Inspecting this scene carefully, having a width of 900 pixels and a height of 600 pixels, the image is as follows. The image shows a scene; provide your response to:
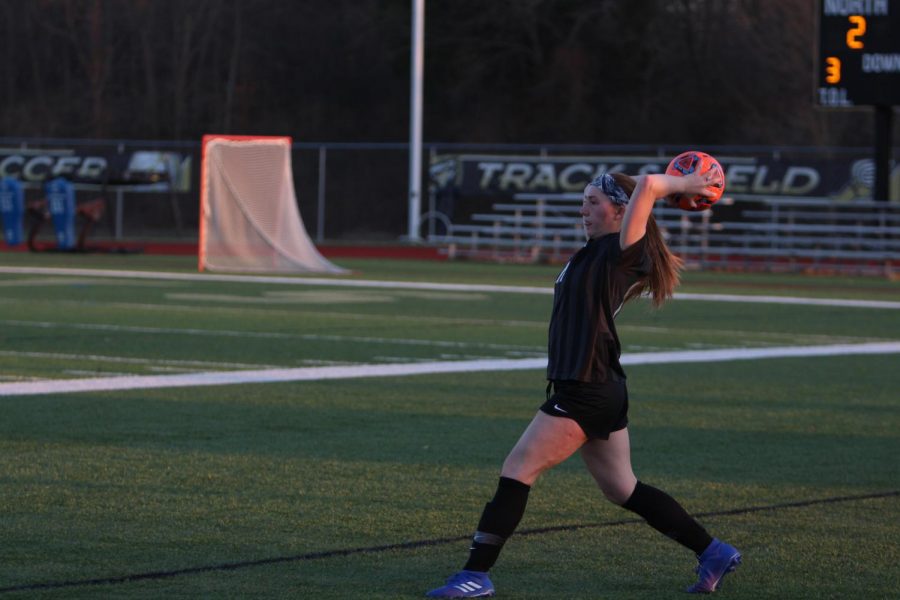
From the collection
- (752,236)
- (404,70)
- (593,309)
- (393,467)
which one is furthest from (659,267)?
(404,70)

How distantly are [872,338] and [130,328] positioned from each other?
6912 millimetres

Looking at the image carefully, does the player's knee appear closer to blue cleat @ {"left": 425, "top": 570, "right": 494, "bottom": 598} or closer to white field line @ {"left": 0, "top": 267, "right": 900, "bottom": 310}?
blue cleat @ {"left": 425, "top": 570, "right": 494, "bottom": 598}

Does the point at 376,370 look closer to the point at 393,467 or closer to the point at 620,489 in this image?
the point at 393,467

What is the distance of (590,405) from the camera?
5.51 meters

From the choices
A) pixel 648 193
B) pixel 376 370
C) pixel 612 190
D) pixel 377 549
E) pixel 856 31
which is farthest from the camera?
pixel 856 31

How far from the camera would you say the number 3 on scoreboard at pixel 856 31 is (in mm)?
24469

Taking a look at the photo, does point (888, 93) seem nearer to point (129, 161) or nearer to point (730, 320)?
point (730, 320)

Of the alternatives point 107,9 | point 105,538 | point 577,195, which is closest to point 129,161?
point 577,195

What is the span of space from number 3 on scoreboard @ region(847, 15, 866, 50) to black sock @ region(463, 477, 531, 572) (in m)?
20.2

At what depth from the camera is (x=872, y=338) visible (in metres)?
16.2

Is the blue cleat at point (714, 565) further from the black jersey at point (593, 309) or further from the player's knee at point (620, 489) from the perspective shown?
the black jersey at point (593, 309)

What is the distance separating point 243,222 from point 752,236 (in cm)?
903

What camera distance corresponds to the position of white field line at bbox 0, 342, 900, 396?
11.3 metres

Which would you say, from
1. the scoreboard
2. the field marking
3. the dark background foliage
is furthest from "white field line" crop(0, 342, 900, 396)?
the dark background foliage
